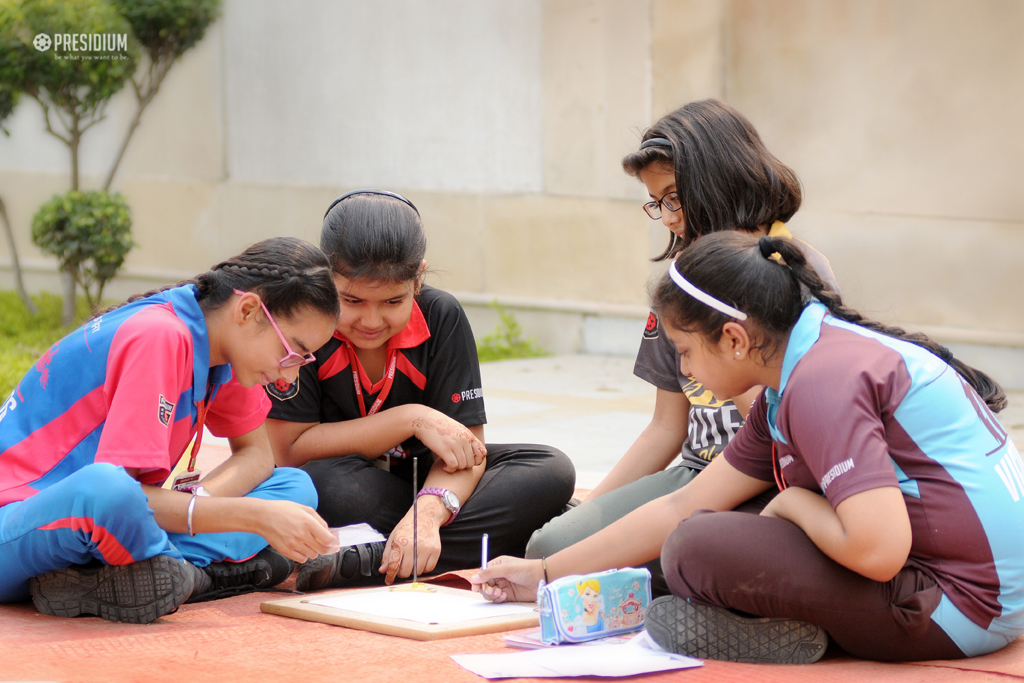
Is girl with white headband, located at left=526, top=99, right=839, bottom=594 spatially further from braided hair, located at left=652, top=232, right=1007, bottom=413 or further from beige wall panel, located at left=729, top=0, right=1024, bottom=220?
beige wall panel, located at left=729, top=0, right=1024, bottom=220

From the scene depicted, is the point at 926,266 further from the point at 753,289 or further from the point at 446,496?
the point at 753,289

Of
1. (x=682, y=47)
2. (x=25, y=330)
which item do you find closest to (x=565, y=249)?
(x=682, y=47)

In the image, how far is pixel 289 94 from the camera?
902 centimetres

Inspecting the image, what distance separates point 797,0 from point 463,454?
4883mm

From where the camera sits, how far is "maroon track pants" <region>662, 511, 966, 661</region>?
7.29ft

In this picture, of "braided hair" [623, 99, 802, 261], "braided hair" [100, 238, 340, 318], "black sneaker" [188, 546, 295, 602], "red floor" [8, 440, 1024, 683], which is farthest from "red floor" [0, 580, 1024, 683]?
"braided hair" [623, 99, 802, 261]

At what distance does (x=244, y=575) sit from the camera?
117 inches

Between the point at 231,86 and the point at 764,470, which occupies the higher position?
the point at 231,86

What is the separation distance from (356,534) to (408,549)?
0.52 ft

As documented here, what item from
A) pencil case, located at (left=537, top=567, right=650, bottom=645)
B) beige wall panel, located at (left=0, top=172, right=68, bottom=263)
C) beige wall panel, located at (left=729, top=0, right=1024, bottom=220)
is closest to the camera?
pencil case, located at (left=537, top=567, right=650, bottom=645)

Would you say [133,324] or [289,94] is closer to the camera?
[133,324]

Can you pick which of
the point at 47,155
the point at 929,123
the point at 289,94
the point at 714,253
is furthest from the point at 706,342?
the point at 47,155

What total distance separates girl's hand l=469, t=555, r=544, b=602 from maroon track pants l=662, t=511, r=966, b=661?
473mm

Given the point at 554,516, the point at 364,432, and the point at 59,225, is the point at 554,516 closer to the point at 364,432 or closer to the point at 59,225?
the point at 364,432
